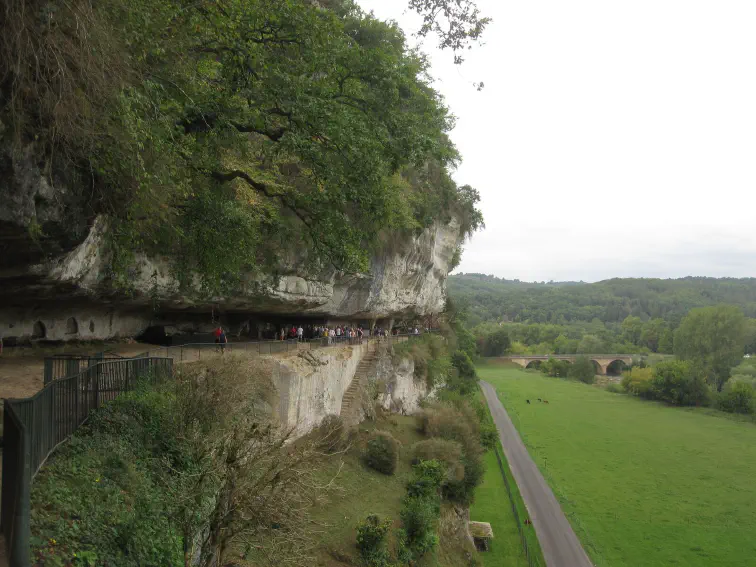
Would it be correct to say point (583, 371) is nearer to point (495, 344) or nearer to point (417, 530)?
point (495, 344)

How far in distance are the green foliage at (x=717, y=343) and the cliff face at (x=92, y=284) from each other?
2047 inches

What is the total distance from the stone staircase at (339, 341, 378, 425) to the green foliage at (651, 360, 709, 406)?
4583 centimetres

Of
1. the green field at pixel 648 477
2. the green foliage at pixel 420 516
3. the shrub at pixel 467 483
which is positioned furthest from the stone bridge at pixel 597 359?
the green foliage at pixel 420 516

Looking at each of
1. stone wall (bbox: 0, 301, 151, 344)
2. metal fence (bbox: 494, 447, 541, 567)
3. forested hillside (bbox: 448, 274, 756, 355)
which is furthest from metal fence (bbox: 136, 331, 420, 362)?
forested hillside (bbox: 448, 274, 756, 355)

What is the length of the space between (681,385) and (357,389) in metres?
49.0

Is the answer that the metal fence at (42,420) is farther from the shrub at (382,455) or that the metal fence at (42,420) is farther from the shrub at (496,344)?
the shrub at (496,344)

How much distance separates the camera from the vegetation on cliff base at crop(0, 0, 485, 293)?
20.1 ft

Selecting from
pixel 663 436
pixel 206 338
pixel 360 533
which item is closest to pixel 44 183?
pixel 360 533

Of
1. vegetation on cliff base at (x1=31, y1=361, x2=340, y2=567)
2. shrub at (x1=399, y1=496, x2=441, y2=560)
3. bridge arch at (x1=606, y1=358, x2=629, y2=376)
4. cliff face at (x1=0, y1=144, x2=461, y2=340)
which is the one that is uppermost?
cliff face at (x1=0, y1=144, x2=461, y2=340)

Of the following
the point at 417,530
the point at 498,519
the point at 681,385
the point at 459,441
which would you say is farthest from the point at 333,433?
the point at 681,385

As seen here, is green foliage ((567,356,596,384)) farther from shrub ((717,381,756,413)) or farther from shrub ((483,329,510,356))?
shrub ((717,381,756,413))

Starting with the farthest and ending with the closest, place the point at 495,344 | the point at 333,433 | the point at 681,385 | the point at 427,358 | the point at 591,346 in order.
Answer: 1. the point at 591,346
2. the point at 495,344
3. the point at 681,385
4. the point at 427,358
5. the point at 333,433

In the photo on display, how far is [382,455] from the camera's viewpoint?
18.8 meters

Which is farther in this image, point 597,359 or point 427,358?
point 597,359
